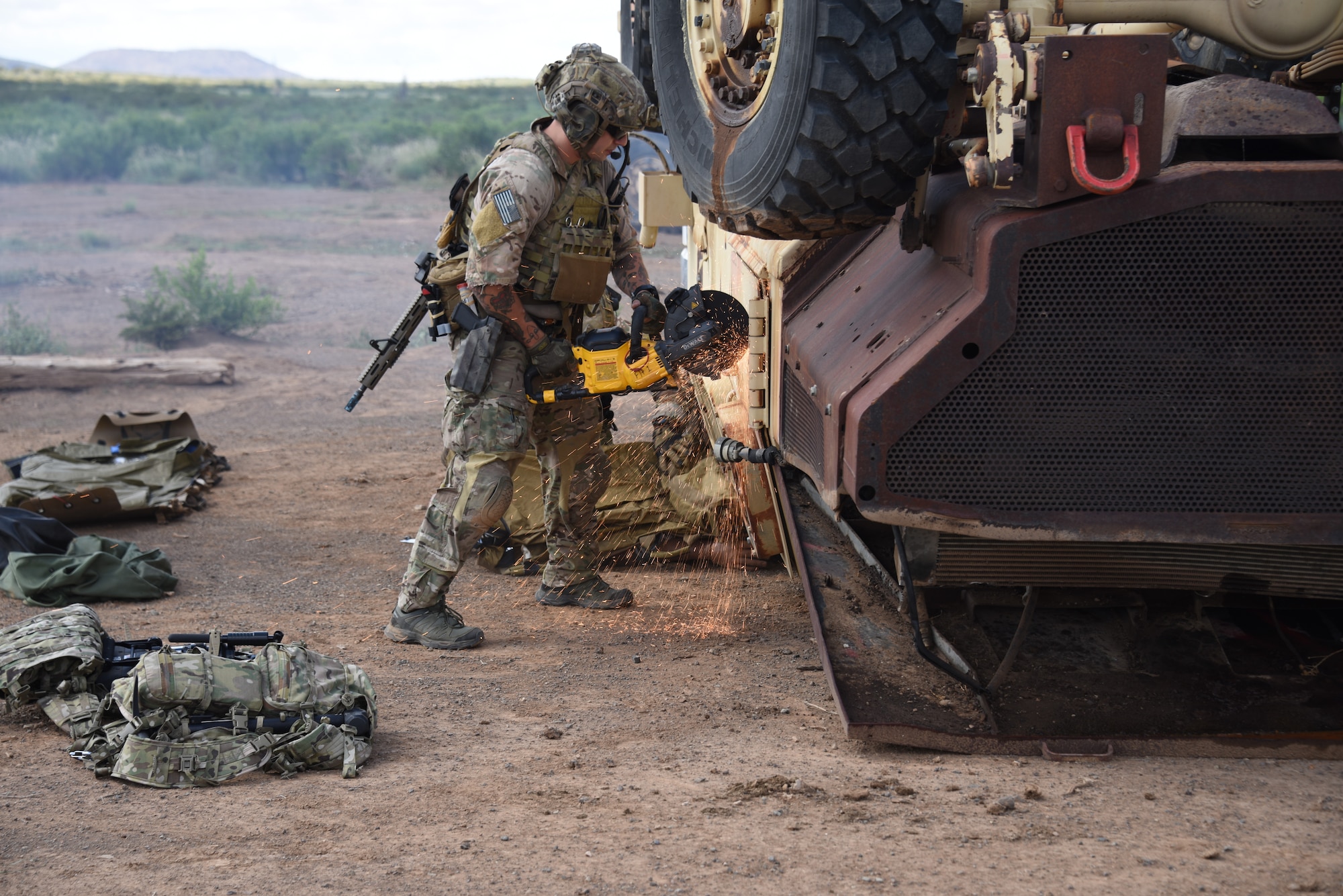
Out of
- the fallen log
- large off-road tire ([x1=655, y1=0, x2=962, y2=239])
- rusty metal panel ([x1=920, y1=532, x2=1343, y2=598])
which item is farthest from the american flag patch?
the fallen log

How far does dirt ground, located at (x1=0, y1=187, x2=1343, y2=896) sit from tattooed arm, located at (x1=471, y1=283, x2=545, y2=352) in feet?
3.66

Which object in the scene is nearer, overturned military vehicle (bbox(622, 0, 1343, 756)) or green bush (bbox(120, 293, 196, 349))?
overturned military vehicle (bbox(622, 0, 1343, 756))

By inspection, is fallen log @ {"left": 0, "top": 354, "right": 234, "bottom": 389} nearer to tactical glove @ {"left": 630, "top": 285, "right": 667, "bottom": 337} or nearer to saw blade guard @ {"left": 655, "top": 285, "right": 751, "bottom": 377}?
A: tactical glove @ {"left": 630, "top": 285, "right": 667, "bottom": 337}

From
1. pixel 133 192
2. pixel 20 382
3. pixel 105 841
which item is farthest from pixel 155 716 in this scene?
pixel 133 192

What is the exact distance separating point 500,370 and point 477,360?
0.14 meters

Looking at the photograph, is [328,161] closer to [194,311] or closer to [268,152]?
[268,152]

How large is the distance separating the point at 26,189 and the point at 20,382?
1959cm

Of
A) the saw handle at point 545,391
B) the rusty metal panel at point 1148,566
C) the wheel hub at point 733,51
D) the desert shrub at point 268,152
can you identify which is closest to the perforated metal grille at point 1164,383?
the rusty metal panel at point 1148,566

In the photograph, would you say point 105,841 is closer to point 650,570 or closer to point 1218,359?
point 1218,359

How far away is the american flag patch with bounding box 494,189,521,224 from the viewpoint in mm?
4414

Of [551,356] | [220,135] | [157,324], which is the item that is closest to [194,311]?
[157,324]

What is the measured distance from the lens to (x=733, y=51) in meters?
3.75

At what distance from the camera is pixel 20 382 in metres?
9.82

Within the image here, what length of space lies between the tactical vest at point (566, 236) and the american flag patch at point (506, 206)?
230mm
